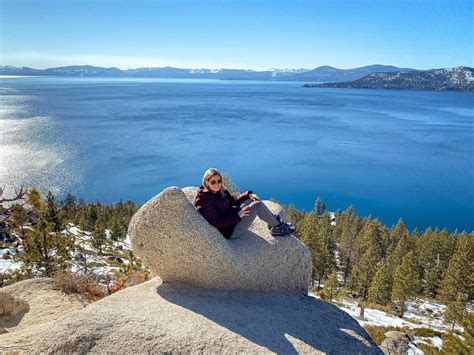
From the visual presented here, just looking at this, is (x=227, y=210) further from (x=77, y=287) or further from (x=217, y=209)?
(x=77, y=287)

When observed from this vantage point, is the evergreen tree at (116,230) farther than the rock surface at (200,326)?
Yes

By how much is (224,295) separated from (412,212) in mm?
90993

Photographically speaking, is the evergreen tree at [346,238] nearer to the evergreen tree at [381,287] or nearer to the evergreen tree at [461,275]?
the evergreen tree at [381,287]

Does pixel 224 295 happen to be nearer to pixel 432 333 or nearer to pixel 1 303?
pixel 1 303

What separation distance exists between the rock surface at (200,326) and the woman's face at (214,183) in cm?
281

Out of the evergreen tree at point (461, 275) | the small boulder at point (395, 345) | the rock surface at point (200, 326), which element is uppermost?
the rock surface at point (200, 326)

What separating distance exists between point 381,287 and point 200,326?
4926 cm

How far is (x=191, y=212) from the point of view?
1032cm

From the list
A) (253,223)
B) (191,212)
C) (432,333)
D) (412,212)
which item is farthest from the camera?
(412,212)

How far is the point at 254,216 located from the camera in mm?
10820

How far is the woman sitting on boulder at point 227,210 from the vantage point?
34.4 ft

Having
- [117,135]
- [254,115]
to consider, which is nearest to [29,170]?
[117,135]

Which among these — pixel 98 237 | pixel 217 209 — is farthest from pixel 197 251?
pixel 98 237

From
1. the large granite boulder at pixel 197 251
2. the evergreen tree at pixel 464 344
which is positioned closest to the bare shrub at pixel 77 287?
the large granite boulder at pixel 197 251
